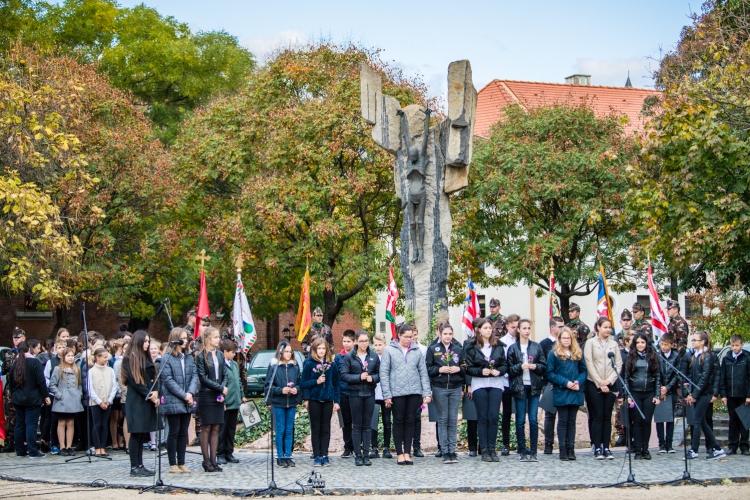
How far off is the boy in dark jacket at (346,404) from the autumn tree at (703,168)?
686cm

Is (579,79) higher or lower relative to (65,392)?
higher

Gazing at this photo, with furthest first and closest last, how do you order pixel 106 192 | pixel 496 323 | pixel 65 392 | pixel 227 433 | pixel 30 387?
pixel 106 192, pixel 30 387, pixel 65 392, pixel 496 323, pixel 227 433

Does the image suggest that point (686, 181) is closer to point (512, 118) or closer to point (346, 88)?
point (346, 88)

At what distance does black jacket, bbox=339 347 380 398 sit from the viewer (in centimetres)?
1380

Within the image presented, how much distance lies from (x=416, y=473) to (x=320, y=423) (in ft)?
6.05

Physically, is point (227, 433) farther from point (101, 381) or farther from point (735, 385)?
point (735, 385)

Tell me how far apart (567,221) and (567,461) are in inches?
690

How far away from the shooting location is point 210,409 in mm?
13023

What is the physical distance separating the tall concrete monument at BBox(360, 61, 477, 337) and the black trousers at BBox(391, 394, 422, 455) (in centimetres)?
434

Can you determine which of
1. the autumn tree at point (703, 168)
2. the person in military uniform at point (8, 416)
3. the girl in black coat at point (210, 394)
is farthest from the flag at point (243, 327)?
the autumn tree at point (703, 168)

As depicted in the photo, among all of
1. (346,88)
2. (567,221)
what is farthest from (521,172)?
(346,88)

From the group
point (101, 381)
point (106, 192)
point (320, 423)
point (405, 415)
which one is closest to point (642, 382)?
point (405, 415)

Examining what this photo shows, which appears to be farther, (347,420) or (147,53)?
(147,53)

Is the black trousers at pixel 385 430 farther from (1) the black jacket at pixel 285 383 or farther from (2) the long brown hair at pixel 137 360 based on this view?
(2) the long brown hair at pixel 137 360
